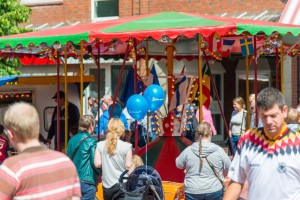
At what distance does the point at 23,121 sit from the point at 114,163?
4999 mm

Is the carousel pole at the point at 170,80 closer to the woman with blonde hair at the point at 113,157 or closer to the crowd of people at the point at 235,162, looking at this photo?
the woman with blonde hair at the point at 113,157

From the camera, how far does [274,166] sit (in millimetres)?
5523

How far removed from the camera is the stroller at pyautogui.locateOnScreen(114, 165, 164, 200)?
9148 millimetres

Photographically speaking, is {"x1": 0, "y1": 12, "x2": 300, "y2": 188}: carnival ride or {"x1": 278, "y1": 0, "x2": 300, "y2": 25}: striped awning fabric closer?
{"x1": 0, "y1": 12, "x2": 300, "y2": 188}: carnival ride

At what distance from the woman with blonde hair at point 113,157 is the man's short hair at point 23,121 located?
4.78 metres

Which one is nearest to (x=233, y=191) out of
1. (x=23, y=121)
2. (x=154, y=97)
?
(x=23, y=121)

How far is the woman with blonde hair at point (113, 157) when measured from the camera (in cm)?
948

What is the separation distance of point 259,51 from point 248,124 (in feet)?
7.58

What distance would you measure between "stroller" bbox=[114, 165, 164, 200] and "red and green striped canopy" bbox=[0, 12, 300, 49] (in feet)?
6.93

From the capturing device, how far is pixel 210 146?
9.08 meters

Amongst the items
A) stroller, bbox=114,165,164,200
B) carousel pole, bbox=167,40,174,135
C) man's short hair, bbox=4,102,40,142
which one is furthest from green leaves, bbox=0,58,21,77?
man's short hair, bbox=4,102,40,142

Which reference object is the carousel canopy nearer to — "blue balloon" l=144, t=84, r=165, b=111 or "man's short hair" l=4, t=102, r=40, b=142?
"blue balloon" l=144, t=84, r=165, b=111

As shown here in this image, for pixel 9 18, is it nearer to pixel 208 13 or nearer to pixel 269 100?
pixel 208 13

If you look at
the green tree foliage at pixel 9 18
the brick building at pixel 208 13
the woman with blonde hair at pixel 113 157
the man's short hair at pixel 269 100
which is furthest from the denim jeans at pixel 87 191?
the brick building at pixel 208 13
